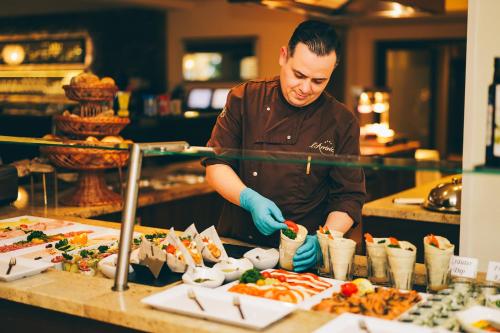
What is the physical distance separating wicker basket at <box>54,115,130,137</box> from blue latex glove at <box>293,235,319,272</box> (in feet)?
Answer: 6.93

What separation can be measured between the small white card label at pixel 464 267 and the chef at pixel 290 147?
2.24 feet

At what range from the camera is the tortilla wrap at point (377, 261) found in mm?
2172

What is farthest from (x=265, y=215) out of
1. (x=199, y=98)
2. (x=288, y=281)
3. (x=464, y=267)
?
(x=199, y=98)

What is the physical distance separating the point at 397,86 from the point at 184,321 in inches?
383

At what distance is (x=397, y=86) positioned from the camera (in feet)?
36.4

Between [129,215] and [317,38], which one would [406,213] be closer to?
[317,38]

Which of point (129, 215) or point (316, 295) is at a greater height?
point (129, 215)

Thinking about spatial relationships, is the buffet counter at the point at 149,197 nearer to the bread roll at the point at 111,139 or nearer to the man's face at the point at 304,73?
the bread roll at the point at 111,139

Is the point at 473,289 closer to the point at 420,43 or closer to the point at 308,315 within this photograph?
the point at 308,315

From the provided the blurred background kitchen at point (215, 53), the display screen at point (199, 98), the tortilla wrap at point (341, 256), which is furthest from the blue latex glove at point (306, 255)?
the display screen at point (199, 98)

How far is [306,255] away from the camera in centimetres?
233

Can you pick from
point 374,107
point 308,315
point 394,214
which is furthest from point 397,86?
point 308,315

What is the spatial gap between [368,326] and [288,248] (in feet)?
2.14

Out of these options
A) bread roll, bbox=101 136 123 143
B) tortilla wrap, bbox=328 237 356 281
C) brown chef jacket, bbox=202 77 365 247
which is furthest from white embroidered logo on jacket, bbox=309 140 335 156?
bread roll, bbox=101 136 123 143
